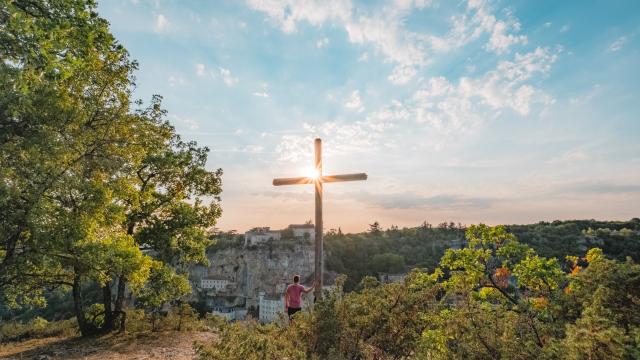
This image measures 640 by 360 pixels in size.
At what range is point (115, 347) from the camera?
950 cm

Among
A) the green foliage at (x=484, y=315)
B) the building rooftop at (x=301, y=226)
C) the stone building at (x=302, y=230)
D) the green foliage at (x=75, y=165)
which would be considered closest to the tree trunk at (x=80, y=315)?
the green foliage at (x=75, y=165)

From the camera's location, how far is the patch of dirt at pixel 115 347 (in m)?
8.57

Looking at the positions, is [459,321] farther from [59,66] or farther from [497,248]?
[59,66]

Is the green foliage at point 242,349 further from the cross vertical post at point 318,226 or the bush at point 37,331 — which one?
the bush at point 37,331

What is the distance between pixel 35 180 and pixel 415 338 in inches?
307

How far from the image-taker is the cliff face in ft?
310

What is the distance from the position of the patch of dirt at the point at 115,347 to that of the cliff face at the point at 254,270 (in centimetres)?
8346

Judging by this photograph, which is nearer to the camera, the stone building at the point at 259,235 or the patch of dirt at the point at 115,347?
the patch of dirt at the point at 115,347

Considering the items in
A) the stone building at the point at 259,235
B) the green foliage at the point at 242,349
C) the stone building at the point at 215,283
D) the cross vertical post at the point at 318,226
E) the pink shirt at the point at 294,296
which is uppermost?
the cross vertical post at the point at 318,226

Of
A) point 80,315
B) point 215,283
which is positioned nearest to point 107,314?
point 80,315

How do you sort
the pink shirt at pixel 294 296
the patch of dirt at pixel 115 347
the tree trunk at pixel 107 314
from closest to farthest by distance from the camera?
1. the patch of dirt at pixel 115 347
2. the pink shirt at pixel 294 296
3. the tree trunk at pixel 107 314

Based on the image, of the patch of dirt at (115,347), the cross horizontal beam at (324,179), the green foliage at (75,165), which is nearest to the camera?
the green foliage at (75,165)

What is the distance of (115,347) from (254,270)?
301ft

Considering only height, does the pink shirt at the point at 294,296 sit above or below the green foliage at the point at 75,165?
below
